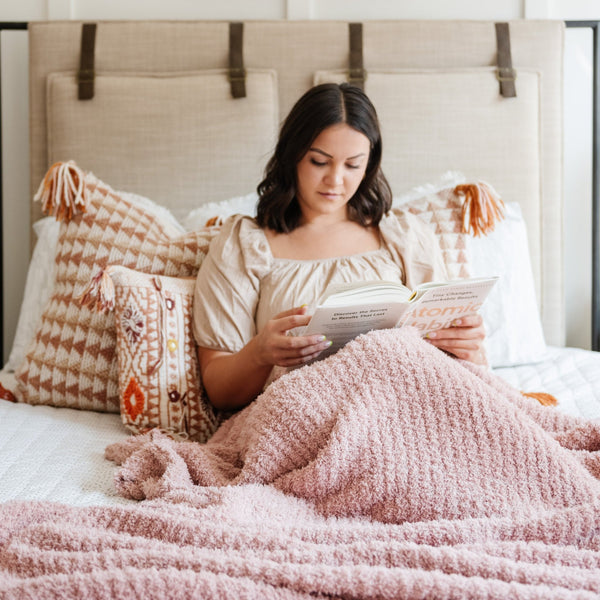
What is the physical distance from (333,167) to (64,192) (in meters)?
0.66

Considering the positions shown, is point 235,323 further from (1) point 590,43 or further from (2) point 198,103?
(1) point 590,43

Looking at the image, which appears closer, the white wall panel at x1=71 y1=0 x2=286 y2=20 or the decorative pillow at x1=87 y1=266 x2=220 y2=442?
the decorative pillow at x1=87 y1=266 x2=220 y2=442

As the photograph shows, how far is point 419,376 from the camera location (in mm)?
1071

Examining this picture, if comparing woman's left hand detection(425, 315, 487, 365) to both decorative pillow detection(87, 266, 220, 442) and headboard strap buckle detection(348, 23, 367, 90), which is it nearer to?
decorative pillow detection(87, 266, 220, 442)

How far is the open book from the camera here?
1.12m

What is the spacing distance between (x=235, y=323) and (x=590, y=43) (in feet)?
5.34

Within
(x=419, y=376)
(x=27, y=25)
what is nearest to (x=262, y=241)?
(x=419, y=376)

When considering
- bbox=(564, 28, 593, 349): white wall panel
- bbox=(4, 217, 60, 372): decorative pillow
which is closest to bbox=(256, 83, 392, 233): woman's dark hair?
bbox=(4, 217, 60, 372): decorative pillow

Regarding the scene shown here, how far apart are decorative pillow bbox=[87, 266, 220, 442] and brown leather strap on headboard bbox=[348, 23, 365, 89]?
3.21 feet

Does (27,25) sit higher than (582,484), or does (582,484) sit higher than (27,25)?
(27,25)

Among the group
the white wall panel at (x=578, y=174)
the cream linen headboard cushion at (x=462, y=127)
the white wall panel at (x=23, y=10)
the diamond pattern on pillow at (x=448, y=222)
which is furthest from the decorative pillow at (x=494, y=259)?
the white wall panel at (x=23, y=10)

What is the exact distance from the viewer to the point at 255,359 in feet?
4.30

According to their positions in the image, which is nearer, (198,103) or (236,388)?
(236,388)

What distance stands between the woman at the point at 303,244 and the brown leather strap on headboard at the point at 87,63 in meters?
0.80
